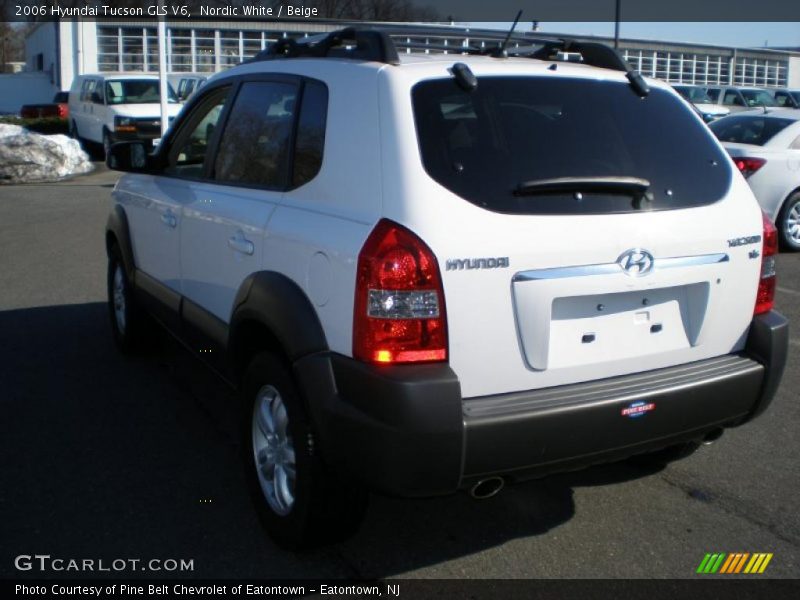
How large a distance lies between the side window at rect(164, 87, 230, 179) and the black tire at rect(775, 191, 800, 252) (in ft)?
25.0

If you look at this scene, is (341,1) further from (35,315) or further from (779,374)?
(779,374)

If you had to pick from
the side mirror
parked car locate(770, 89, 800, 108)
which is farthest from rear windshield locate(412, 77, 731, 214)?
parked car locate(770, 89, 800, 108)

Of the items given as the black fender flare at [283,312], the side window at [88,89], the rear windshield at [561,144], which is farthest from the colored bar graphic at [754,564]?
the side window at [88,89]

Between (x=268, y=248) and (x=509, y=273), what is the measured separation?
102 centimetres

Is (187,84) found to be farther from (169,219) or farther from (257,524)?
(257,524)

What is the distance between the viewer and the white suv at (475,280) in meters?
2.93

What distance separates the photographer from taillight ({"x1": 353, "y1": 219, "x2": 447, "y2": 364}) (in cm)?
290

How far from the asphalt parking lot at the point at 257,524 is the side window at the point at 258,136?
4.59 feet

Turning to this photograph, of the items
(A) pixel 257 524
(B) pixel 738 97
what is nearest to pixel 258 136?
(A) pixel 257 524

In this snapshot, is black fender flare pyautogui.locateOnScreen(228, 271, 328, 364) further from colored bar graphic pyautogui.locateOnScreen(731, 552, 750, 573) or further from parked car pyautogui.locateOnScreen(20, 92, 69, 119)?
parked car pyautogui.locateOnScreen(20, 92, 69, 119)

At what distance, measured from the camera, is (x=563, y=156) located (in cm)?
327

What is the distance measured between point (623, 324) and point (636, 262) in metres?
0.22

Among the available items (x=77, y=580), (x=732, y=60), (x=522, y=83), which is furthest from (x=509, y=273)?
(x=732, y=60)

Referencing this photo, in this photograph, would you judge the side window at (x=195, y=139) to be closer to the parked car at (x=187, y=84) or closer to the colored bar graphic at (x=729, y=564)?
the colored bar graphic at (x=729, y=564)
